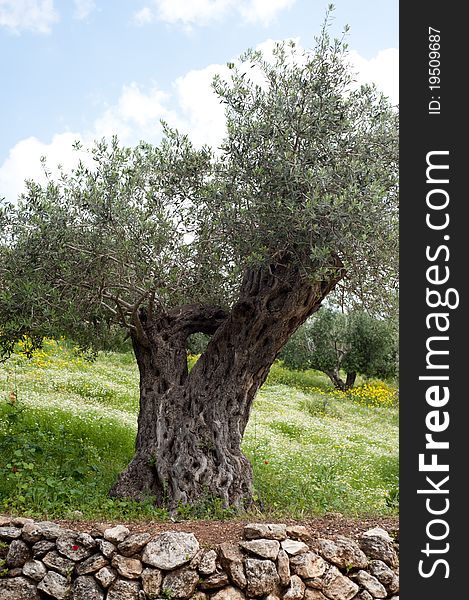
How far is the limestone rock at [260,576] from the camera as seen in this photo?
787 cm

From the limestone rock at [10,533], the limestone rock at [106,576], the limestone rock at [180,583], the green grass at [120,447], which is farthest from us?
the green grass at [120,447]

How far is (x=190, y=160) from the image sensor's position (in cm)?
1035

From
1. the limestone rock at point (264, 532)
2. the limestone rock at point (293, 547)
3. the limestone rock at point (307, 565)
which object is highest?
the limestone rock at point (264, 532)

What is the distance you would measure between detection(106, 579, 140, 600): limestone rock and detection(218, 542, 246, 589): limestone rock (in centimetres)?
104

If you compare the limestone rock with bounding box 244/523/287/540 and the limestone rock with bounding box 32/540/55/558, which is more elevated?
the limestone rock with bounding box 244/523/287/540

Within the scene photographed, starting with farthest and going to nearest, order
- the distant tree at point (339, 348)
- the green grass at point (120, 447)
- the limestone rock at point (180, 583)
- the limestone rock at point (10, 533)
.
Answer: the distant tree at point (339, 348)
the green grass at point (120, 447)
the limestone rock at point (10, 533)
the limestone rock at point (180, 583)

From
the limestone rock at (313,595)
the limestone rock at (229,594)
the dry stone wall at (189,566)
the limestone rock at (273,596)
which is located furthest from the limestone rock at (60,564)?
the limestone rock at (313,595)

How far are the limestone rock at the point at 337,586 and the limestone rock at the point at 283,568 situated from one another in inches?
19.2

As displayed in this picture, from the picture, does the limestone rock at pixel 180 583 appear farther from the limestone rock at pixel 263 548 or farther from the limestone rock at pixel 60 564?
the limestone rock at pixel 60 564

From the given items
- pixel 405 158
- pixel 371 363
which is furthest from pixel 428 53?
pixel 371 363

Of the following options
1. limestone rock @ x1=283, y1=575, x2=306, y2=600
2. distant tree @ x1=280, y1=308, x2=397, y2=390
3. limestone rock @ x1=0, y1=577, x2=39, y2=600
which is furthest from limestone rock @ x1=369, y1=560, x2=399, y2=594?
distant tree @ x1=280, y1=308, x2=397, y2=390

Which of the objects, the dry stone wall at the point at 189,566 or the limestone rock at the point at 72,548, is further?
the limestone rock at the point at 72,548

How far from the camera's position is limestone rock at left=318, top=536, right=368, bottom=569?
8.27 metres

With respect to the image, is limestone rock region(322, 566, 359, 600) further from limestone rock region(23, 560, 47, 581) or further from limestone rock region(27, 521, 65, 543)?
limestone rock region(23, 560, 47, 581)
